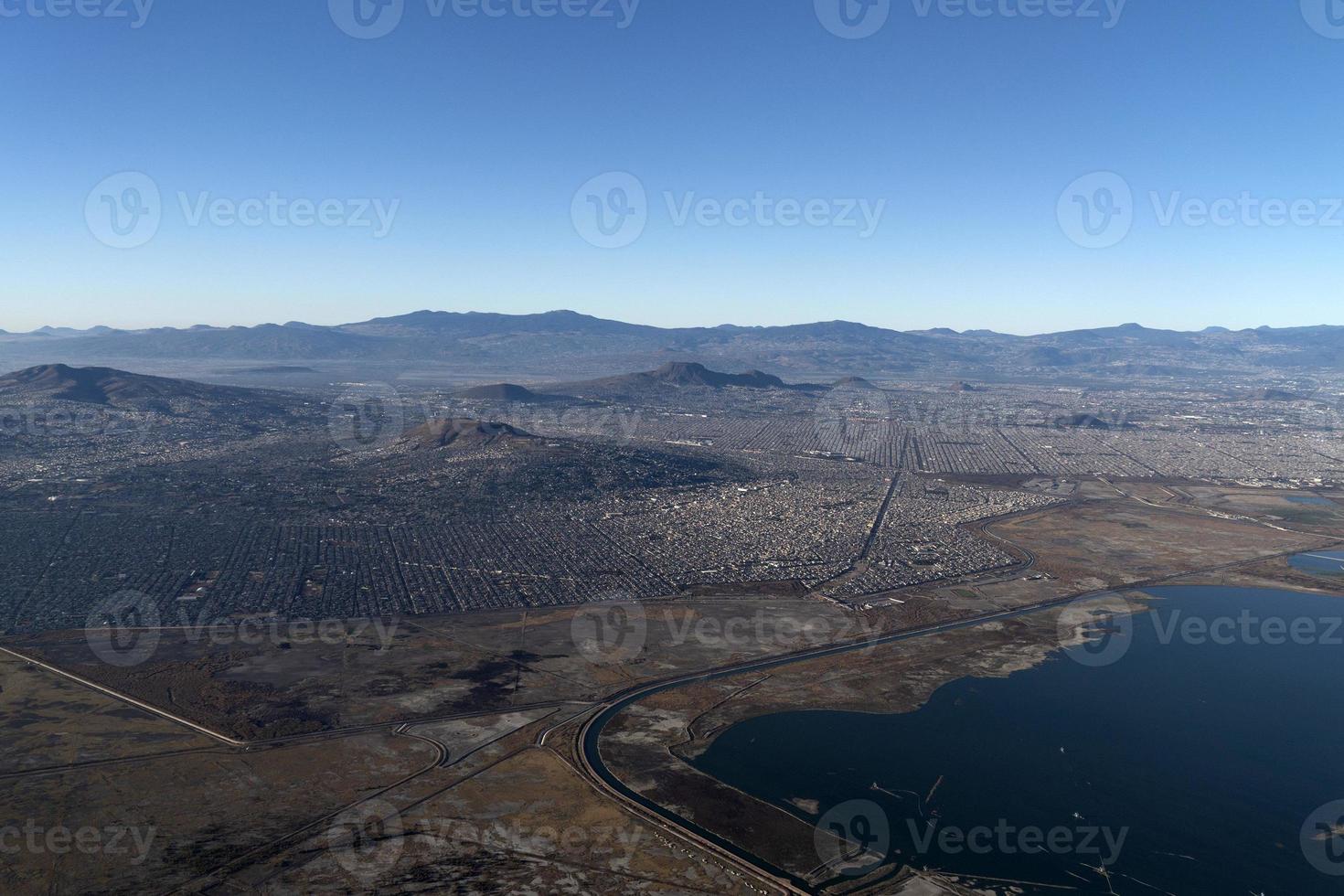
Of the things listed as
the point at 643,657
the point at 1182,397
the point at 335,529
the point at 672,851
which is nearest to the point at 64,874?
the point at 672,851

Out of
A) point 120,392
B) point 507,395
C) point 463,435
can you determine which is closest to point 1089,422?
point 463,435

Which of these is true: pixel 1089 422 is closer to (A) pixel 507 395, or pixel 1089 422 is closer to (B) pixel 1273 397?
(B) pixel 1273 397

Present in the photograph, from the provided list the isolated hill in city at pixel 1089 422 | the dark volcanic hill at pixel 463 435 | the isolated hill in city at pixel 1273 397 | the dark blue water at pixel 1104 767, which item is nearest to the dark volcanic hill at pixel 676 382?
the isolated hill in city at pixel 1089 422

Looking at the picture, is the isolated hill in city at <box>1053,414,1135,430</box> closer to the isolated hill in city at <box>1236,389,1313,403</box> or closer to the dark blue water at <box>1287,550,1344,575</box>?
the isolated hill in city at <box>1236,389,1313,403</box>

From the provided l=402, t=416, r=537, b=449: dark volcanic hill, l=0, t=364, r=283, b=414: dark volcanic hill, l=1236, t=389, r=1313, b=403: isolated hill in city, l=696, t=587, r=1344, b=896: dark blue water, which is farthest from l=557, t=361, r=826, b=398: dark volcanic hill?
l=696, t=587, r=1344, b=896: dark blue water

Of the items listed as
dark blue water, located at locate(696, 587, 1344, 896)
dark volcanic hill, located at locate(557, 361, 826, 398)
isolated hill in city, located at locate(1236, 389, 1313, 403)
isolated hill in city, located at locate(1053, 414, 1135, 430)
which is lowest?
dark blue water, located at locate(696, 587, 1344, 896)

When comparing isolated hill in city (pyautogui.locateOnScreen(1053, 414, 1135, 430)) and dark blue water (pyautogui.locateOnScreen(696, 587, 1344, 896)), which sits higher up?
isolated hill in city (pyautogui.locateOnScreen(1053, 414, 1135, 430))
